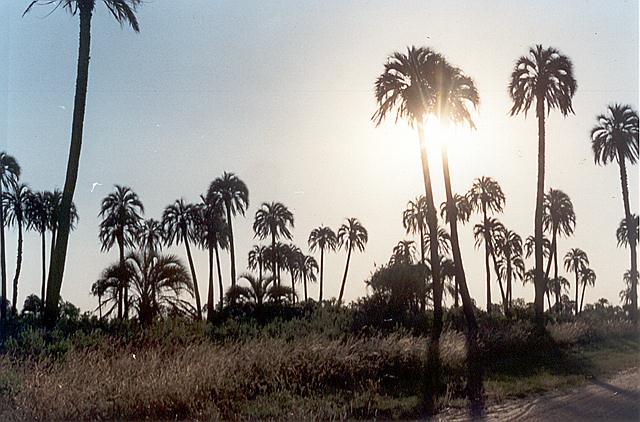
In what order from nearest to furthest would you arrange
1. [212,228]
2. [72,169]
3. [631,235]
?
[72,169], [631,235], [212,228]

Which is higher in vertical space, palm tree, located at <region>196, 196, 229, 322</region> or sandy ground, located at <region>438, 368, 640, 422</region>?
palm tree, located at <region>196, 196, 229, 322</region>

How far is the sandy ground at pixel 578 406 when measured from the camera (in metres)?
13.4

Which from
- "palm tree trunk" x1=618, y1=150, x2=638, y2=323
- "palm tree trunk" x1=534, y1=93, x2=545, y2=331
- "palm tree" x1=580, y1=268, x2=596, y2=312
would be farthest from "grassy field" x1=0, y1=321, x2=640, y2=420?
"palm tree" x1=580, y1=268, x2=596, y2=312

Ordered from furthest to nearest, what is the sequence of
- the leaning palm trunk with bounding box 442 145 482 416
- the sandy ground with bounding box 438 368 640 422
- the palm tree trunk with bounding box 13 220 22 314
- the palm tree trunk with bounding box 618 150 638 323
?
the palm tree trunk with bounding box 618 150 638 323 < the palm tree trunk with bounding box 13 220 22 314 < the leaning palm trunk with bounding box 442 145 482 416 < the sandy ground with bounding box 438 368 640 422

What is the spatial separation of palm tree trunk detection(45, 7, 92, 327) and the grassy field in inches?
141

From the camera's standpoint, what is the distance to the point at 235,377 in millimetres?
15297

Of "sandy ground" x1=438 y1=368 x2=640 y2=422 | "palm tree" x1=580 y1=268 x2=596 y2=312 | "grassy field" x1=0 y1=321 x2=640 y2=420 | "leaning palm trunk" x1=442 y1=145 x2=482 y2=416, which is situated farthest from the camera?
"palm tree" x1=580 y1=268 x2=596 y2=312

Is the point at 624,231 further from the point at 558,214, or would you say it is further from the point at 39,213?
the point at 39,213

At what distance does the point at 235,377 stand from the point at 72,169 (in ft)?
41.0

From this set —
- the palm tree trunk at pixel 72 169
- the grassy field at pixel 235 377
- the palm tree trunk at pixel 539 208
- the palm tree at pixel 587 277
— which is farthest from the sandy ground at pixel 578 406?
the palm tree at pixel 587 277

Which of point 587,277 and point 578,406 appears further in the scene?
point 587,277

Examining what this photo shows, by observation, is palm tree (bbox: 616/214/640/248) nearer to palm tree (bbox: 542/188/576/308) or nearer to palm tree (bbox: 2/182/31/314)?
palm tree (bbox: 542/188/576/308)

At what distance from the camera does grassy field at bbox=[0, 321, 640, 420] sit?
13164mm

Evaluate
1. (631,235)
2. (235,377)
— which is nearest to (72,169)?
(235,377)
